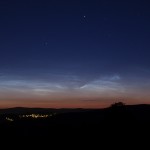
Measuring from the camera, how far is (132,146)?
95.1 ft

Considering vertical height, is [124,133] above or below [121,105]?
below

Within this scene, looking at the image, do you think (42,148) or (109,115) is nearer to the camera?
(109,115)

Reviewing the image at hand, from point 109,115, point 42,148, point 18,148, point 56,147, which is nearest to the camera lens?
point 109,115

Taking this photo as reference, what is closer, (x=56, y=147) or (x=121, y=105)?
(x=121, y=105)

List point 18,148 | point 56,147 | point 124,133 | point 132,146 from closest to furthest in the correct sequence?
point 132,146, point 124,133, point 56,147, point 18,148

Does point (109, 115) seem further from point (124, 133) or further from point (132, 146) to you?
point (132, 146)

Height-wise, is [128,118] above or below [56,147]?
above

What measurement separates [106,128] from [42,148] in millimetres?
11475

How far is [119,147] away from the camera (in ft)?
96.6

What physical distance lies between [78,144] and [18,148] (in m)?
12.6

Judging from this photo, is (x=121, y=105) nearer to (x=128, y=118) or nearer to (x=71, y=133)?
(x=128, y=118)

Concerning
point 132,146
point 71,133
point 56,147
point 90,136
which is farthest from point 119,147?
point 71,133

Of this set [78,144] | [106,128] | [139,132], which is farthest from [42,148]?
[139,132]

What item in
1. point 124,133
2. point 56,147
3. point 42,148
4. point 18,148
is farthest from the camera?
point 18,148
